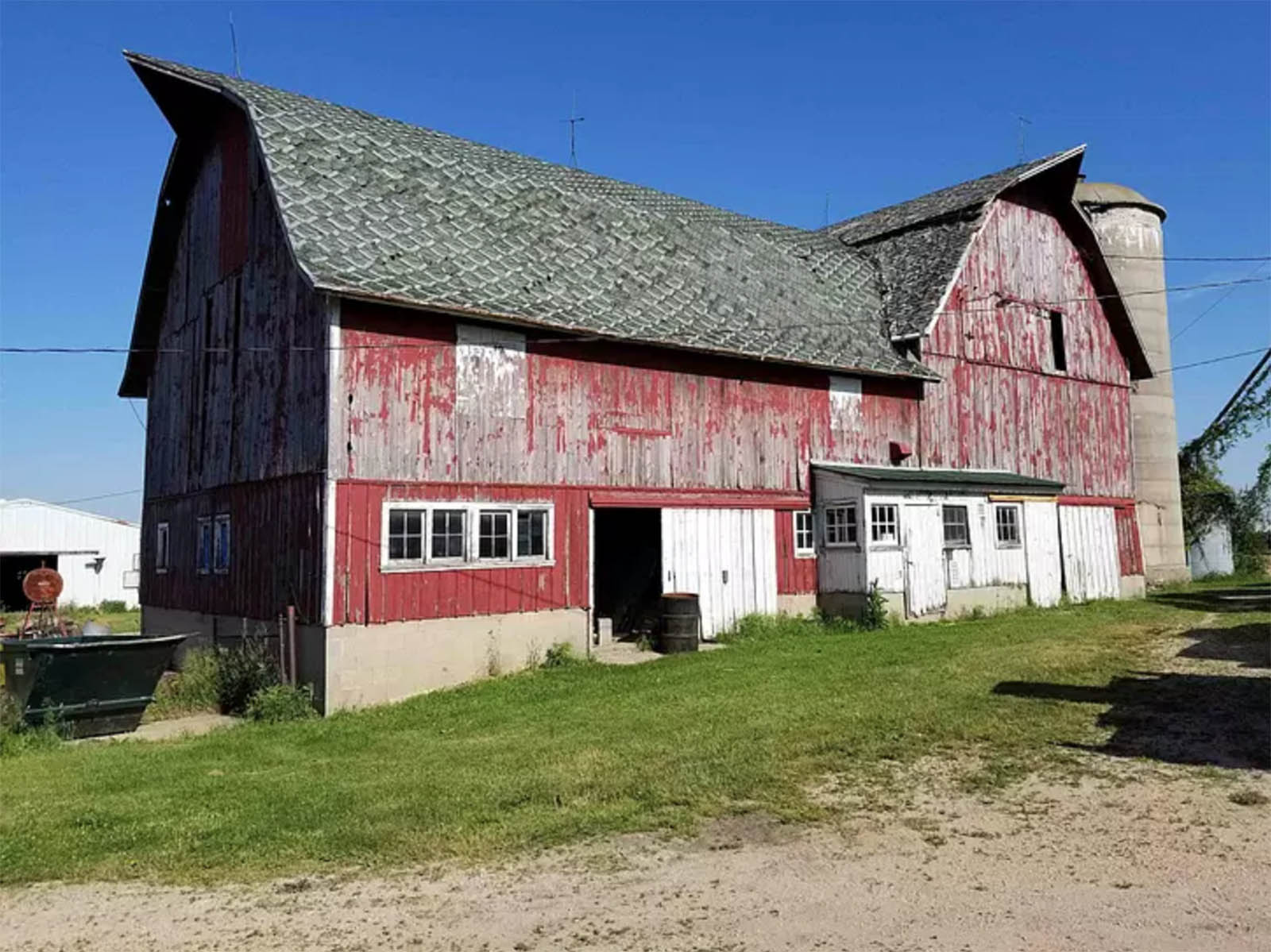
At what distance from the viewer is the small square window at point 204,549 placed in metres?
16.7

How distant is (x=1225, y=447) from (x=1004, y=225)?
15.2m

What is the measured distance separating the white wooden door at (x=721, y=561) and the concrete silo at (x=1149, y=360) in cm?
1534

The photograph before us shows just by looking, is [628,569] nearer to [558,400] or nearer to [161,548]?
[558,400]

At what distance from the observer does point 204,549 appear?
17.0m

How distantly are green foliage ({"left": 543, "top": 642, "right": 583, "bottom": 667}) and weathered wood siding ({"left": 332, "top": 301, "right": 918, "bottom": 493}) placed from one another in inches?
99.0

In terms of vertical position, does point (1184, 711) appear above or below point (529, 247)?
below

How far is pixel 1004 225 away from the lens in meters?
22.9

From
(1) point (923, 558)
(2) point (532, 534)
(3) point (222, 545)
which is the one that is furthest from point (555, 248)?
(1) point (923, 558)

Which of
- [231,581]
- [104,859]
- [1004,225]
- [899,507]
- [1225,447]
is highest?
[1004,225]

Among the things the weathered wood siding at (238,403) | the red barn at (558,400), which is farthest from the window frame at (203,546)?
the weathered wood siding at (238,403)

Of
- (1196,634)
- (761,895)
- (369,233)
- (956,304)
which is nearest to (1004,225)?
(956,304)

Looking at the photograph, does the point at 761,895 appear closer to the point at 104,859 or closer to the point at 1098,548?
the point at 104,859

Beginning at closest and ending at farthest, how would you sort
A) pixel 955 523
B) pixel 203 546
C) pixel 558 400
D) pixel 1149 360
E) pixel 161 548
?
pixel 558 400 < pixel 203 546 < pixel 955 523 < pixel 161 548 < pixel 1149 360

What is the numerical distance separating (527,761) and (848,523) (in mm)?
10703
